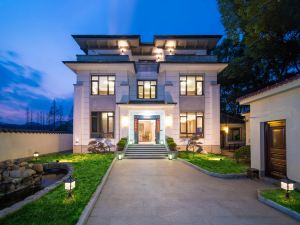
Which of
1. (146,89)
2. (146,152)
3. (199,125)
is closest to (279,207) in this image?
(146,152)

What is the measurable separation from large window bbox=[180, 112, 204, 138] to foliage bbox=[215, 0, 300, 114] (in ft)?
22.1

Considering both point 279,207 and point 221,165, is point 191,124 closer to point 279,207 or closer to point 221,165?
point 221,165

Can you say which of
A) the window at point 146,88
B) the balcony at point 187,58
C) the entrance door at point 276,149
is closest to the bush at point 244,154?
the entrance door at point 276,149

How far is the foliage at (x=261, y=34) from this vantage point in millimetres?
10336

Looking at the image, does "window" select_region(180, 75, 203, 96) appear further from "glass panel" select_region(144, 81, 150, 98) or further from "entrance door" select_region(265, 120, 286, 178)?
"entrance door" select_region(265, 120, 286, 178)

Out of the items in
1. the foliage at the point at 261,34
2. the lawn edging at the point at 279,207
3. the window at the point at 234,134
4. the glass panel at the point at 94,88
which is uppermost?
the foliage at the point at 261,34

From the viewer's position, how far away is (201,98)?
20484 mm

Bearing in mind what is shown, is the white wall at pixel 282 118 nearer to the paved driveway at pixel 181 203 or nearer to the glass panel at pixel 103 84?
the paved driveway at pixel 181 203

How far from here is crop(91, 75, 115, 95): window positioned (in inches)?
802

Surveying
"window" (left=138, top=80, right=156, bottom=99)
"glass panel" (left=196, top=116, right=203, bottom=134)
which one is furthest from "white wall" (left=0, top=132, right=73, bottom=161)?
"glass panel" (left=196, top=116, right=203, bottom=134)

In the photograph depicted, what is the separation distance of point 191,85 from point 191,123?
3467mm

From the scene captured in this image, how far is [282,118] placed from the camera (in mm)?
8602

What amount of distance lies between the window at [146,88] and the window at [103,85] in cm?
290

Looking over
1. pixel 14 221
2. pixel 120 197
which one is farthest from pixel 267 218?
pixel 14 221
